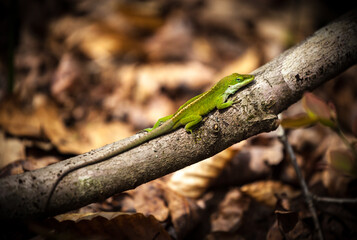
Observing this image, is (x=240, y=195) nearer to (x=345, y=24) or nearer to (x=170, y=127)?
(x=170, y=127)

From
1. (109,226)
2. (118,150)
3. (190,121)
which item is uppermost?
(190,121)

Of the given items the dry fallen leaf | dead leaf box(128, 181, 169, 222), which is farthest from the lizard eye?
dead leaf box(128, 181, 169, 222)

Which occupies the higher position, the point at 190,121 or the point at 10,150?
the point at 10,150

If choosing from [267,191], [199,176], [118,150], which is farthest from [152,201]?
[267,191]

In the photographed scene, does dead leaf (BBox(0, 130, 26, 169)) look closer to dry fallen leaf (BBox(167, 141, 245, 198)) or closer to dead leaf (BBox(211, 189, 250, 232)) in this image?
dry fallen leaf (BBox(167, 141, 245, 198))

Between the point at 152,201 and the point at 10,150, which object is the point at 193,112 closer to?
the point at 152,201

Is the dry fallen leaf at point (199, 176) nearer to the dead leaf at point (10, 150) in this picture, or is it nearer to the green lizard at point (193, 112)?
the green lizard at point (193, 112)
